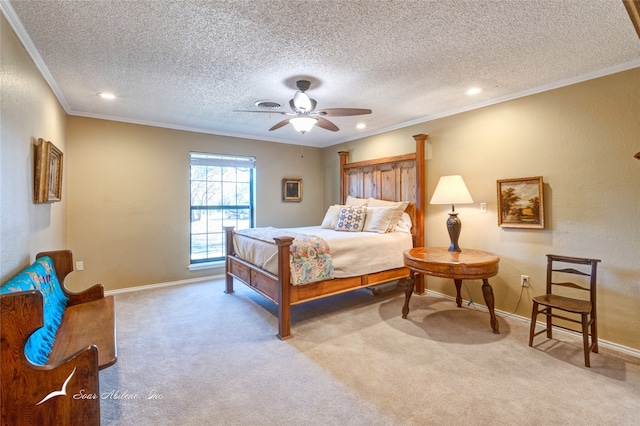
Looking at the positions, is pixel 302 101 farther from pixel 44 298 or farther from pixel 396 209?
pixel 44 298

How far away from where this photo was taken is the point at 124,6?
5.71 feet

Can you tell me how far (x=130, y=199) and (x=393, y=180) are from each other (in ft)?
12.1

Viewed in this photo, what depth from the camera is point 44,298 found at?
6.18ft

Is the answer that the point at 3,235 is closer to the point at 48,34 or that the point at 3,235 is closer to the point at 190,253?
the point at 48,34

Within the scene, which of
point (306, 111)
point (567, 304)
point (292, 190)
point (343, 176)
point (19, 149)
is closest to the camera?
point (19, 149)

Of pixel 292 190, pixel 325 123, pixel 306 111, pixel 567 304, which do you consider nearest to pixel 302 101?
pixel 306 111

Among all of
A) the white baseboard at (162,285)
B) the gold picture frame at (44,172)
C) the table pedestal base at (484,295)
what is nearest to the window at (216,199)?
the white baseboard at (162,285)

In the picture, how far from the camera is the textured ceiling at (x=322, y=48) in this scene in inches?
69.9

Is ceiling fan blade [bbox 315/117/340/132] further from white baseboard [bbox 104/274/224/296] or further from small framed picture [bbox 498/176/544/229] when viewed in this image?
white baseboard [bbox 104/274/224/296]

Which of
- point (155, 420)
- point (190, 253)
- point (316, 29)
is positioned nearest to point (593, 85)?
point (316, 29)

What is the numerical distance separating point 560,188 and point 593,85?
913 mm

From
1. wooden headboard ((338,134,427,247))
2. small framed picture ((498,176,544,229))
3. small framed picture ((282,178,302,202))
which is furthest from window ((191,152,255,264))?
small framed picture ((498,176,544,229))

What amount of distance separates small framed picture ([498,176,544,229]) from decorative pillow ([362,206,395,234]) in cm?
124

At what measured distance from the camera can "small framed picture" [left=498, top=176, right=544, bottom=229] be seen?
295 cm
